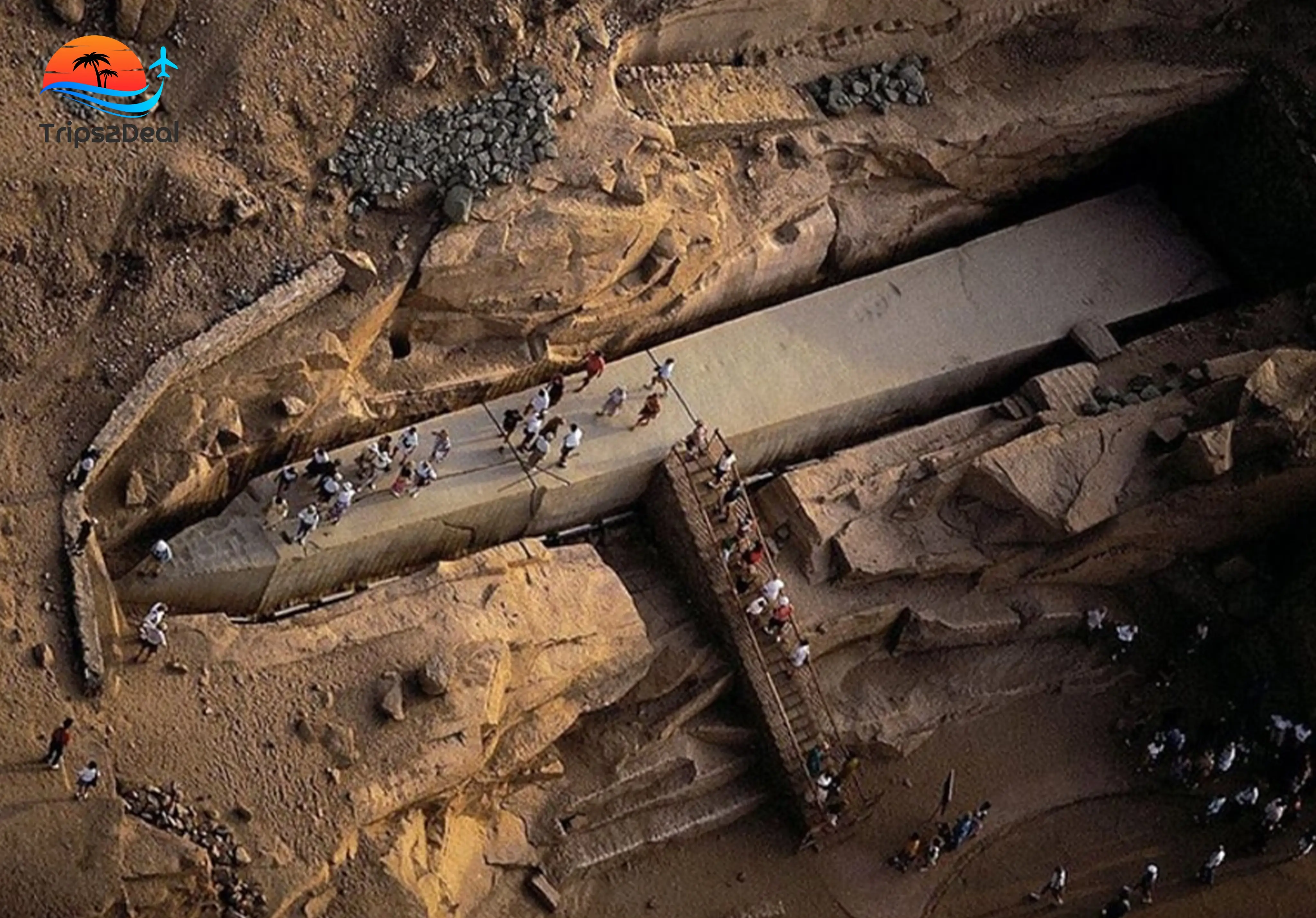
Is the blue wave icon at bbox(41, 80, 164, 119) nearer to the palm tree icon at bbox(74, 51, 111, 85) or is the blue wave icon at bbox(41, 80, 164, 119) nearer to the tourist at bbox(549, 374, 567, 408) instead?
the palm tree icon at bbox(74, 51, 111, 85)

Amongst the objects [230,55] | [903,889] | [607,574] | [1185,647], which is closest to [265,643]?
[607,574]

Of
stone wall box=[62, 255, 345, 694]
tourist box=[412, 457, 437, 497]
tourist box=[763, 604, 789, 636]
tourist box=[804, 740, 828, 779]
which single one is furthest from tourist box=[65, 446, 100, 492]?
tourist box=[804, 740, 828, 779]

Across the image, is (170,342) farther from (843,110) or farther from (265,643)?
(843,110)

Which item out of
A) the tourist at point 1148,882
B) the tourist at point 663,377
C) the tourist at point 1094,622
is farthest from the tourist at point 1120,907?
the tourist at point 663,377

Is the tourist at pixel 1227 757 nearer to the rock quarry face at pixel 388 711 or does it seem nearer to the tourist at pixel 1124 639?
the tourist at pixel 1124 639

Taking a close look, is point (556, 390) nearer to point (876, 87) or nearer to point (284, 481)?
point (284, 481)
